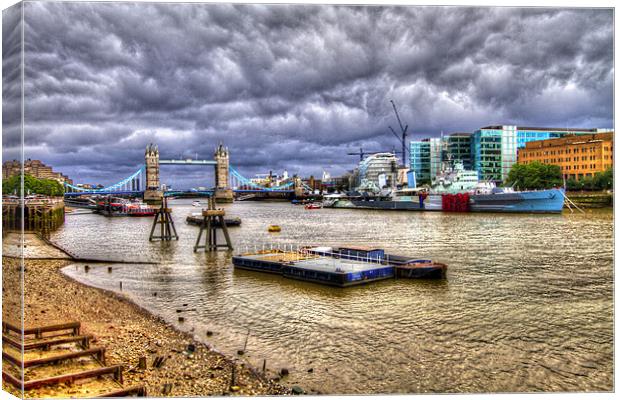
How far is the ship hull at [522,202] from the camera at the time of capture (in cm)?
4609

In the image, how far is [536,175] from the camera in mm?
51219

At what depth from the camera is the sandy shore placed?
694 cm

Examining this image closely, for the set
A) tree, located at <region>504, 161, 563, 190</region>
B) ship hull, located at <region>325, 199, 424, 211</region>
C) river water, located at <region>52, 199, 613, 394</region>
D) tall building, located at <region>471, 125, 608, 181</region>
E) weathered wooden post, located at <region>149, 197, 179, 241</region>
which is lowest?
river water, located at <region>52, 199, 613, 394</region>

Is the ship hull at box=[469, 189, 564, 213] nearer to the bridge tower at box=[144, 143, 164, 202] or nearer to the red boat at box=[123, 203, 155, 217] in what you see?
the red boat at box=[123, 203, 155, 217]

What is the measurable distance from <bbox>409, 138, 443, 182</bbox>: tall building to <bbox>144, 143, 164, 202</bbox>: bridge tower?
40.1 m

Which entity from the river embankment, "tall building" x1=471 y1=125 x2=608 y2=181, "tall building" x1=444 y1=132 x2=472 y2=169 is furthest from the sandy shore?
"tall building" x1=444 y1=132 x2=472 y2=169

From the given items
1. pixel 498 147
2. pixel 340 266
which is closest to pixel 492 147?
pixel 498 147

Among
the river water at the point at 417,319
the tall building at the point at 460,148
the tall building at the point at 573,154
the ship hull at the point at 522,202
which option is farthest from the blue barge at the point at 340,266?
the tall building at the point at 460,148

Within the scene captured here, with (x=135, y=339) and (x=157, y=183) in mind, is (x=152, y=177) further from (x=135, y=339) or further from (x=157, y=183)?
(x=135, y=339)

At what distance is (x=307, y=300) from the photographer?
503 inches

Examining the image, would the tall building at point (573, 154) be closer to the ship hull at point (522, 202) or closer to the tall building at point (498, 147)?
the ship hull at point (522, 202)

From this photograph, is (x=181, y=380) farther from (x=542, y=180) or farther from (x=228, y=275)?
(x=542, y=180)

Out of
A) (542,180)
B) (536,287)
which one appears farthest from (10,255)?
(542,180)

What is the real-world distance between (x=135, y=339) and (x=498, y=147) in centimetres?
5613
